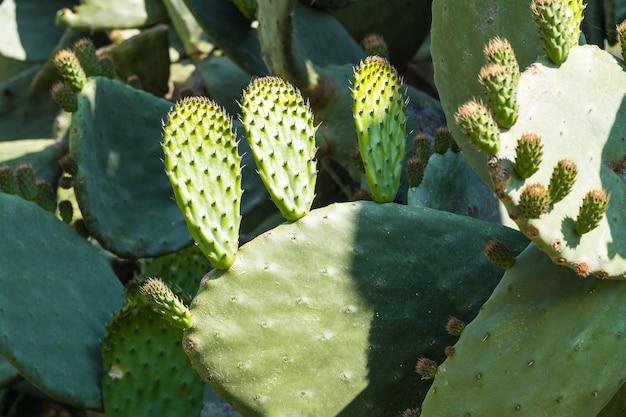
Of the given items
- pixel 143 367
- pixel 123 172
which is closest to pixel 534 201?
→ pixel 143 367

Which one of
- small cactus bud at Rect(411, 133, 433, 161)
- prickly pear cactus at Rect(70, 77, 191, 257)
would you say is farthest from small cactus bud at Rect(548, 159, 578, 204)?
prickly pear cactus at Rect(70, 77, 191, 257)

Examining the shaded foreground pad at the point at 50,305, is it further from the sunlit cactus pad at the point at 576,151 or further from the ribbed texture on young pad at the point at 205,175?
the sunlit cactus pad at the point at 576,151

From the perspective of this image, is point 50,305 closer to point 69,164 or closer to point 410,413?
point 69,164

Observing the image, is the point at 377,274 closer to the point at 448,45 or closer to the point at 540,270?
the point at 540,270

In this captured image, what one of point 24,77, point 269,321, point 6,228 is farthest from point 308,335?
point 24,77

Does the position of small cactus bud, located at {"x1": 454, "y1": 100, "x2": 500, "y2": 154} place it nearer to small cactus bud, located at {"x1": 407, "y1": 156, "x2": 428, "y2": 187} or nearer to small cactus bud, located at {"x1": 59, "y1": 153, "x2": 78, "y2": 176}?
small cactus bud, located at {"x1": 407, "y1": 156, "x2": 428, "y2": 187}
